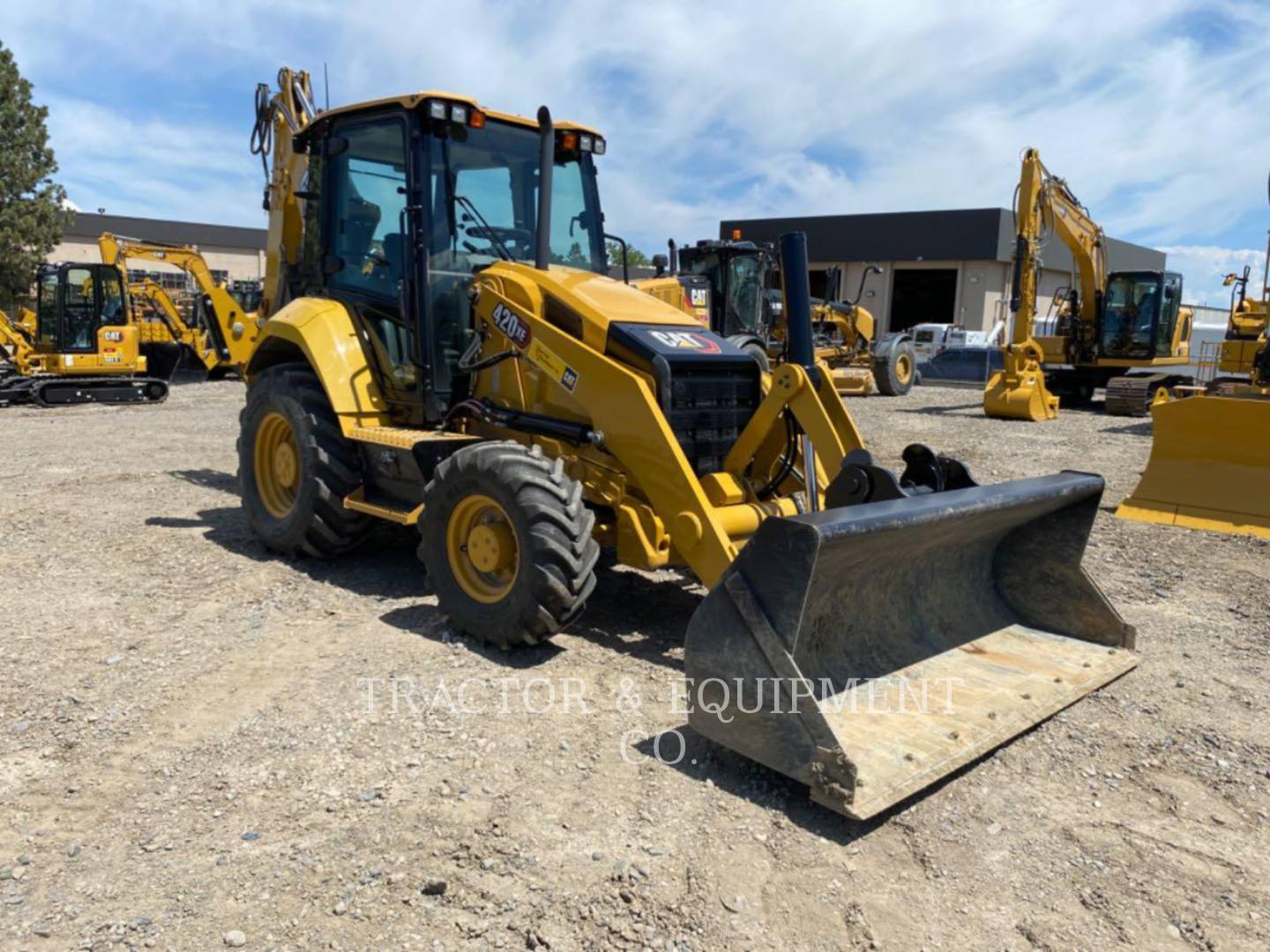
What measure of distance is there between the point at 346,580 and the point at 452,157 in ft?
8.74

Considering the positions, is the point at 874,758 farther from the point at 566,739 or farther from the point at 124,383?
the point at 124,383

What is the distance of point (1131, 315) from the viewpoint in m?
19.3

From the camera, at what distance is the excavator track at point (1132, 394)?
58.3 feet

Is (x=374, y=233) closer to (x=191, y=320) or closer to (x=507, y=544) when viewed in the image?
(x=507, y=544)

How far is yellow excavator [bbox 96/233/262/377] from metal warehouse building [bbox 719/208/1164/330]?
71.6 ft

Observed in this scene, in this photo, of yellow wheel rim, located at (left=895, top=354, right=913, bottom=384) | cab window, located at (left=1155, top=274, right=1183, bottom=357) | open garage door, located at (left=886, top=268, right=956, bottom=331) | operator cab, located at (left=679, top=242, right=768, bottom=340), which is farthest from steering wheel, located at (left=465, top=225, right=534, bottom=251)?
open garage door, located at (left=886, top=268, right=956, bottom=331)

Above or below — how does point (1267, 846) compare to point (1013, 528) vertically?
below

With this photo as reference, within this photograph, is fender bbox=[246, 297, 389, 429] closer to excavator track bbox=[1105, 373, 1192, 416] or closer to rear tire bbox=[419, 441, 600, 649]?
rear tire bbox=[419, 441, 600, 649]

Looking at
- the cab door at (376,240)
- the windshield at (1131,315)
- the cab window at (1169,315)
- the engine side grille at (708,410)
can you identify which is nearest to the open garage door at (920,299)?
the cab window at (1169,315)

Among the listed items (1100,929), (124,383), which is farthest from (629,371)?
(124,383)

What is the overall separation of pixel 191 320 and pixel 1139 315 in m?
20.7

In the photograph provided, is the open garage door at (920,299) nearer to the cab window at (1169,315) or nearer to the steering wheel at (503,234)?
the cab window at (1169,315)

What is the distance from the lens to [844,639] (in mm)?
4031

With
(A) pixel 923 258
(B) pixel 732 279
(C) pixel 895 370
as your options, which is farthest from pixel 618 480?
(A) pixel 923 258
